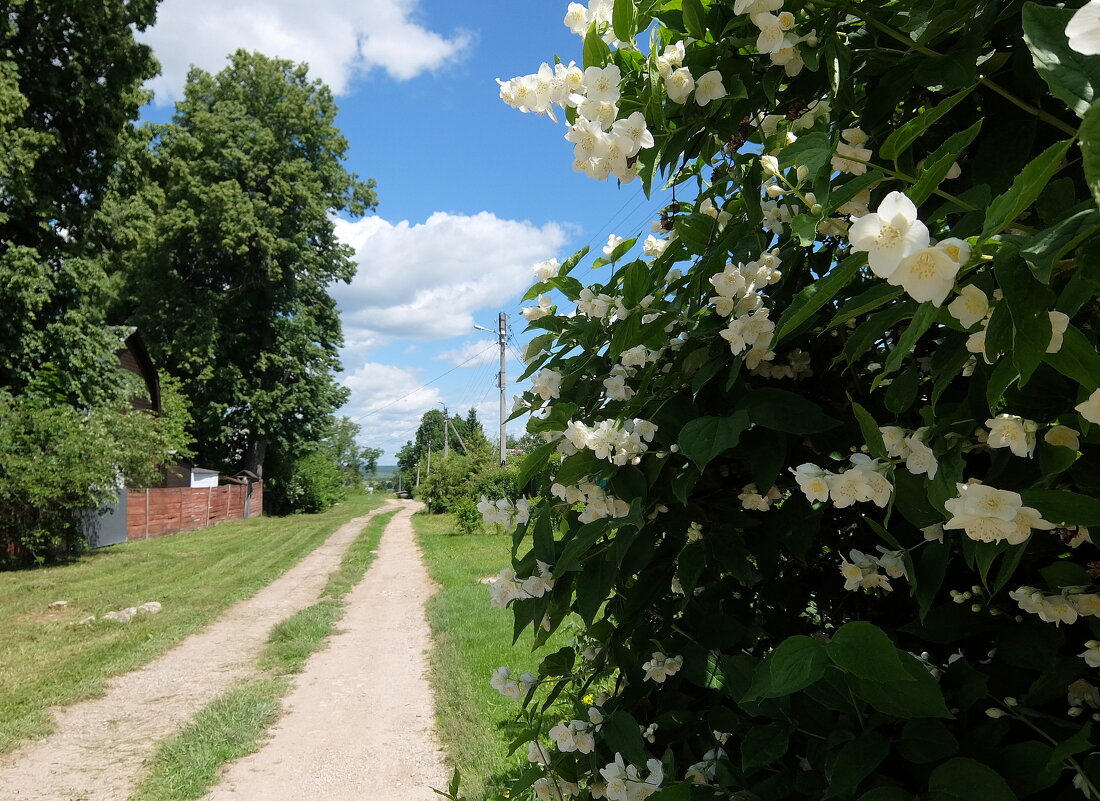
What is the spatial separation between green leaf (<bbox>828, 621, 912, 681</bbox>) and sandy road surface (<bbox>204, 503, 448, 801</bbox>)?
3.76m

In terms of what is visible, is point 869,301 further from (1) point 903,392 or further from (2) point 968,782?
(2) point 968,782

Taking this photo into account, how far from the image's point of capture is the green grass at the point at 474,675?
160 inches

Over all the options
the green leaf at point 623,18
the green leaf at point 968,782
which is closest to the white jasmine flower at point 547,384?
the green leaf at point 623,18

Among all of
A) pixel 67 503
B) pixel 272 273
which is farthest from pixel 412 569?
pixel 272 273

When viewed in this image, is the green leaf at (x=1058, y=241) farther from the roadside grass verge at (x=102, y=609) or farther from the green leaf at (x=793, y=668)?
the roadside grass verge at (x=102, y=609)

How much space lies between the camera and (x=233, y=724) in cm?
503

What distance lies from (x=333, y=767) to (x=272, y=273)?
25018mm

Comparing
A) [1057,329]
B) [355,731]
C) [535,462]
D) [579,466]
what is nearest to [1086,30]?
[1057,329]

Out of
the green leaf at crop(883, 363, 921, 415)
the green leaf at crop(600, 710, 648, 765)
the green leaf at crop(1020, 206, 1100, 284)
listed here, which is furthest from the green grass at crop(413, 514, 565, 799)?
the green leaf at crop(1020, 206, 1100, 284)

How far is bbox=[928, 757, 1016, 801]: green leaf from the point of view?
2.80 feet

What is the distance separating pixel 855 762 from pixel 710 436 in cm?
48

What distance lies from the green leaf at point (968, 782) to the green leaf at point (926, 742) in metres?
0.04

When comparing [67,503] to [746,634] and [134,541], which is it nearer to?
[134,541]

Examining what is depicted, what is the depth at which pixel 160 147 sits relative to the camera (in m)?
26.4
